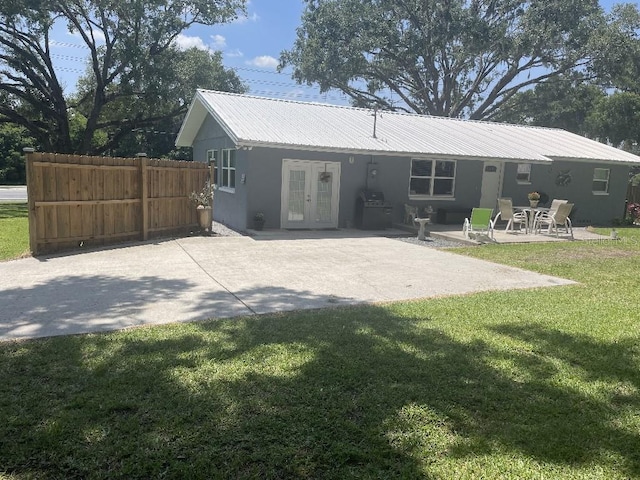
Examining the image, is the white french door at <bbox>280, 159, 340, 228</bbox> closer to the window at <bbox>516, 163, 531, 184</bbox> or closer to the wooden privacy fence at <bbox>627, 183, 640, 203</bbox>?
the window at <bbox>516, 163, 531, 184</bbox>

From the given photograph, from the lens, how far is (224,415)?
10.8 feet

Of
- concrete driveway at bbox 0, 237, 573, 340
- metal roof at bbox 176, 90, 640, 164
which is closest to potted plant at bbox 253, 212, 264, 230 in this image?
metal roof at bbox 176, 90, 640, 164

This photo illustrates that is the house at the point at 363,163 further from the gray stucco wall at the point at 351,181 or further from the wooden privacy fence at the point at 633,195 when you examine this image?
the wooden privacy fence at the point at 633,195

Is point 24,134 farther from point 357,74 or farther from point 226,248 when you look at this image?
point 226,248

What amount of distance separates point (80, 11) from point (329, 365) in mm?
25859

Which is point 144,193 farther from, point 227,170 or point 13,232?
point 227,170

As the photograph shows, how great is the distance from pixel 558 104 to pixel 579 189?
2028cm

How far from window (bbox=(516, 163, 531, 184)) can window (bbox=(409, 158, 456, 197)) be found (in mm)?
3143

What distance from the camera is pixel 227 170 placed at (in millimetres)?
15289

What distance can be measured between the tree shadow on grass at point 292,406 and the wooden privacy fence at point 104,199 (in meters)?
5.52

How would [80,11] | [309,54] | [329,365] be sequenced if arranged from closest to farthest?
[329,365] < [80,11] < [309,54]

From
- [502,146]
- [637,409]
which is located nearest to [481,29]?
[502,146]

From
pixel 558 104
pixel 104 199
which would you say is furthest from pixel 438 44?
pixel 104 199

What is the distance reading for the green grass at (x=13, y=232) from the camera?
31.5 ft
